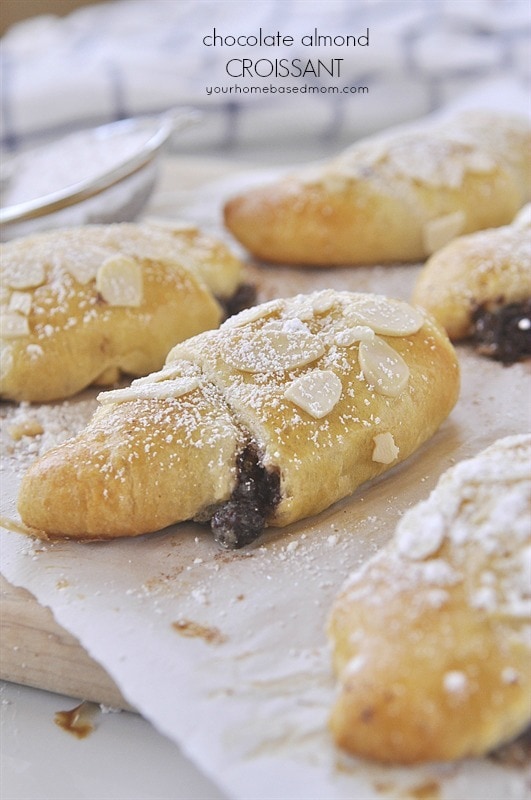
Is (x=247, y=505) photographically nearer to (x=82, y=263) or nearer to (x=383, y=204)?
(x=82, y=263)

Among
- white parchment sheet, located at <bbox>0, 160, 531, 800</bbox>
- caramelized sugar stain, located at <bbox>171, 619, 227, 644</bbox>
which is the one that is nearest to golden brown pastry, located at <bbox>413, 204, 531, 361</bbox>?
white parchment sheet, located at <bbox>0, 160, 531, 800</bbox>

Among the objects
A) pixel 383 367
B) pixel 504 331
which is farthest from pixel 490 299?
pixel 383 367

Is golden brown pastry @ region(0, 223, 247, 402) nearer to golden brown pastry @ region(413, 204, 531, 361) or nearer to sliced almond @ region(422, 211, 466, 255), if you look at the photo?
golden brown pastry @ region(413, 204, 531, 361)

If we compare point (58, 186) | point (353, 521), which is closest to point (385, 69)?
point (58, 186)

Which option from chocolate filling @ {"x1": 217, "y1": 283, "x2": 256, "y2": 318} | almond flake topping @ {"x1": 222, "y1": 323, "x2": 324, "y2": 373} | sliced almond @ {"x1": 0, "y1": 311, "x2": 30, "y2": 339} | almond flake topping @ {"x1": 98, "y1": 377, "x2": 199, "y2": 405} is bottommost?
chocolate filling @ {"x1": 217, "y1": 283, "x2": 256, "y2": 318}

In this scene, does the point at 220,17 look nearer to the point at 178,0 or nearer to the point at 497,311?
the point at 178,0

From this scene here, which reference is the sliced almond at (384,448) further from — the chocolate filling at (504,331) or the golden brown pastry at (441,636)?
the chocolate filling at (504,331)
